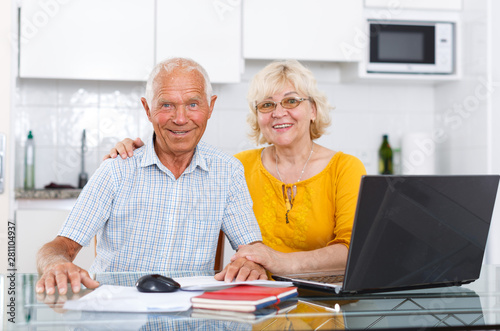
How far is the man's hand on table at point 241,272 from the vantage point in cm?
110

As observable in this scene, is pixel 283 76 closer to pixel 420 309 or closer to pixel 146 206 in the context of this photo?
pixel 146 206

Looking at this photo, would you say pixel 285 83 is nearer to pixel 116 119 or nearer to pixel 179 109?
pixel 179 109

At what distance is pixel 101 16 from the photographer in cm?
289

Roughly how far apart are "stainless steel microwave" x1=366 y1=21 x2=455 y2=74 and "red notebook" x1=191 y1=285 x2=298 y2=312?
2446 mm

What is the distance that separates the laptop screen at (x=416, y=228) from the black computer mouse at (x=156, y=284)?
12.0 inches

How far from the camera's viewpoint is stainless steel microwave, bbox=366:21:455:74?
124 inches

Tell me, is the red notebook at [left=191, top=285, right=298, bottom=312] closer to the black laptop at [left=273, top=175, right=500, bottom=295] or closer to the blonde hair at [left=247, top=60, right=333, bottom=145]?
the black laptop at [left=273, top=175, right=500, bottom=295]

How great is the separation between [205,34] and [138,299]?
7.53 feet

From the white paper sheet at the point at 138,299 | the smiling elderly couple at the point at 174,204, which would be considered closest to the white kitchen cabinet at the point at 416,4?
the smiling elderly couple at the point at 174,204

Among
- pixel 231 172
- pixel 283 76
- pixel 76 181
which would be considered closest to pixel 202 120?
pixel 231 172

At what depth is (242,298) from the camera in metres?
0.86

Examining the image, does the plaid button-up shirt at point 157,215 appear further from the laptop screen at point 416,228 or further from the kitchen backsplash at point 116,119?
the kitchen backsplash at point 116,119

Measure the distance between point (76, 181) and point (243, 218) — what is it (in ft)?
6.15

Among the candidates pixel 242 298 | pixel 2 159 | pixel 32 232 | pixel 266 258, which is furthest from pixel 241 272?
pixel 32 232
